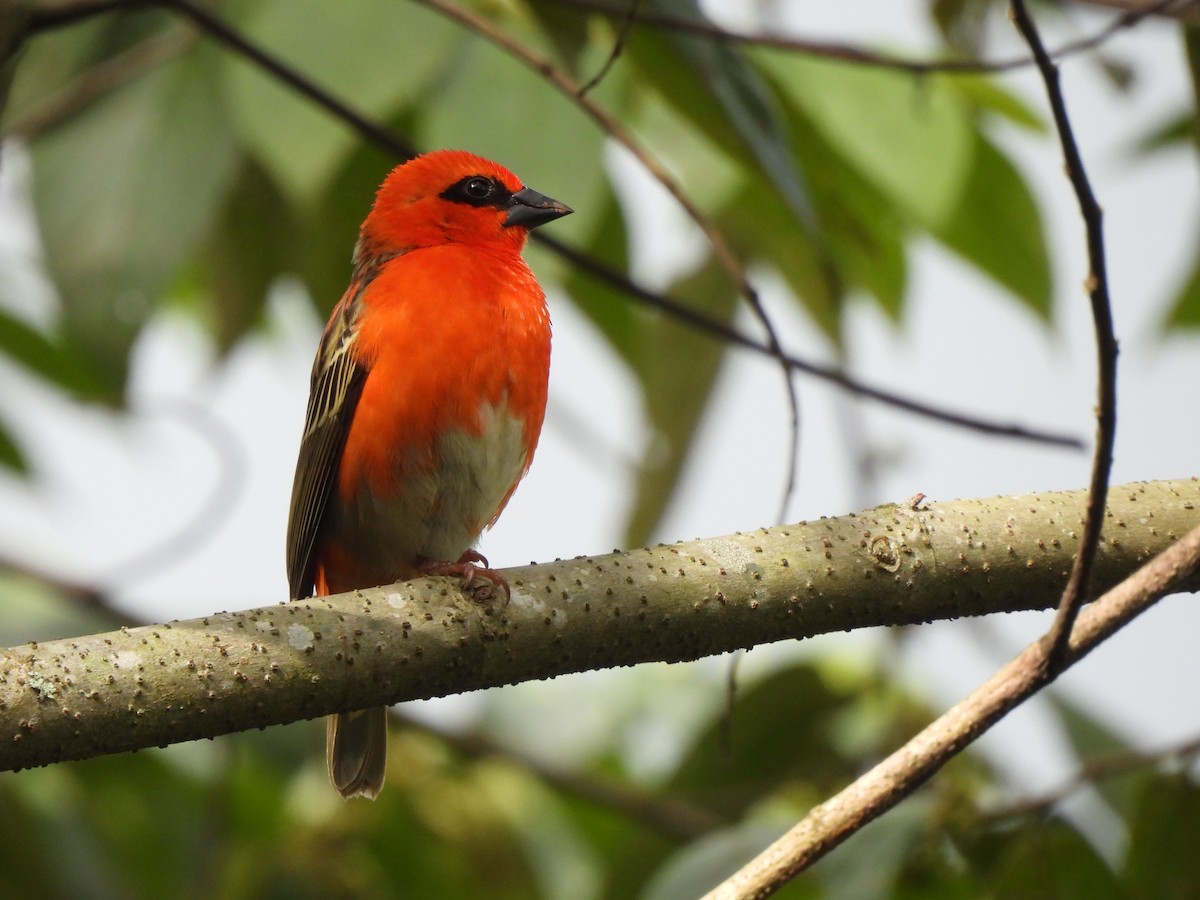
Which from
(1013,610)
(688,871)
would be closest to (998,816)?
(688,871)

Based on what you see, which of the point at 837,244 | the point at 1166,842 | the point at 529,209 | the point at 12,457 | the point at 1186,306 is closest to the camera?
the point at 1166,842

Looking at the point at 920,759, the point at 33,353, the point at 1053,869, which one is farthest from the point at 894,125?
the point at 33,353

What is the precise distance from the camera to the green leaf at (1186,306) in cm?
513

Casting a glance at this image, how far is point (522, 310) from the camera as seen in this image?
369 cm

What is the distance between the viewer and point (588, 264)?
342cm

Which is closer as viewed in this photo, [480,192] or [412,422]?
[412,422]

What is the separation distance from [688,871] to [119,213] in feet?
6.75

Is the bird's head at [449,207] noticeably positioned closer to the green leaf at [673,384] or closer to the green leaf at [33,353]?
the green leaf at [673,384]

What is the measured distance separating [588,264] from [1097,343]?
1704mm

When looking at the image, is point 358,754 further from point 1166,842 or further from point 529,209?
point 1166,842

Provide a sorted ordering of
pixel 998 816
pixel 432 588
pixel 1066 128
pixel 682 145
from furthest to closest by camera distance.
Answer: pixel 682 145, pixel 998 816, pixel 432 588, pixel 1066 128

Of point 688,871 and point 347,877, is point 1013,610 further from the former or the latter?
point 347,877

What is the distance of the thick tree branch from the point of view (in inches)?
77.3

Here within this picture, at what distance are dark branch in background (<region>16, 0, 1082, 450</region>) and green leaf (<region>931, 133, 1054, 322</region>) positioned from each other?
1.00 m
